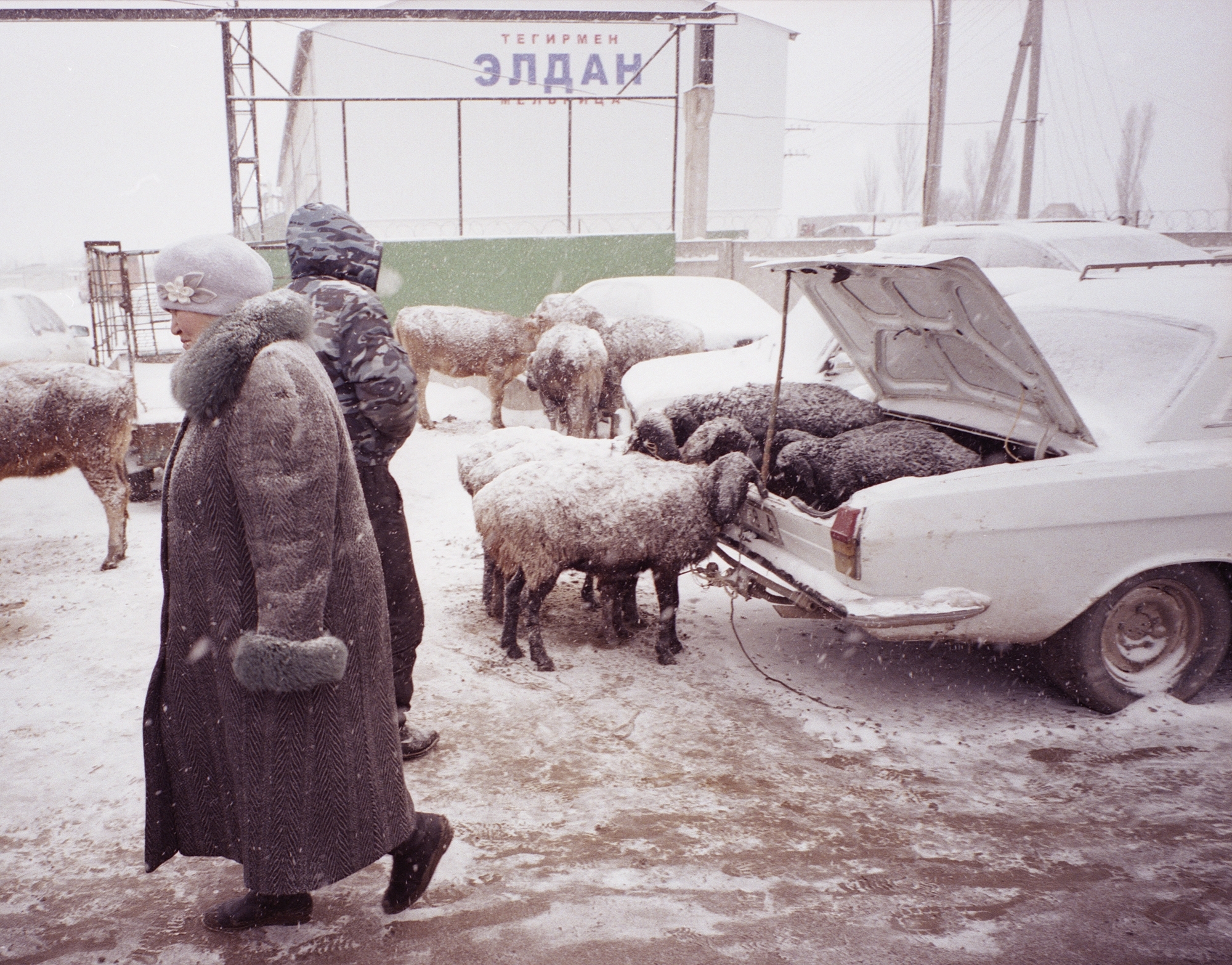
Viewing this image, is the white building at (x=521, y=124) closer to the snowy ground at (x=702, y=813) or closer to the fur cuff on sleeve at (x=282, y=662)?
the snowy ground at (x=702, y=813)

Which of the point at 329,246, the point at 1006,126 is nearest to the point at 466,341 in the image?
the point at 329,246

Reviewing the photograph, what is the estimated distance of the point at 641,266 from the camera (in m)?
13.9

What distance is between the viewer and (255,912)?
8.75 ft

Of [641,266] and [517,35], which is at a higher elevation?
[517,35]

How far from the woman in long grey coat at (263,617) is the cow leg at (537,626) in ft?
6.79

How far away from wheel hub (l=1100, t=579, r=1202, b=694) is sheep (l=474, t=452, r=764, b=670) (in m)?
1.82

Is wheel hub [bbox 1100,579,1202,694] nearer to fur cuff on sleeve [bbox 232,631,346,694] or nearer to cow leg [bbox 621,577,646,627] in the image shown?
cow leg [bbox 621,577,646,627]

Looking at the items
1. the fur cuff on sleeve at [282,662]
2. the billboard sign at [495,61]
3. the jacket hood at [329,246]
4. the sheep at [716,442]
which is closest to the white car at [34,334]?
the jacket hood at [329,246]

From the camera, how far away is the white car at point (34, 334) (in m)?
11.2

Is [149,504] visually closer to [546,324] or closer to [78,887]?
[546,324]

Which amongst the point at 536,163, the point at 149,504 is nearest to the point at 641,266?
the point at 149,504

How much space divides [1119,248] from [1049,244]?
3.01 feet

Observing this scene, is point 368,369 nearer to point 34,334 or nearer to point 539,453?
point 539,453

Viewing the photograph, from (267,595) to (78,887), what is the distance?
159cm
